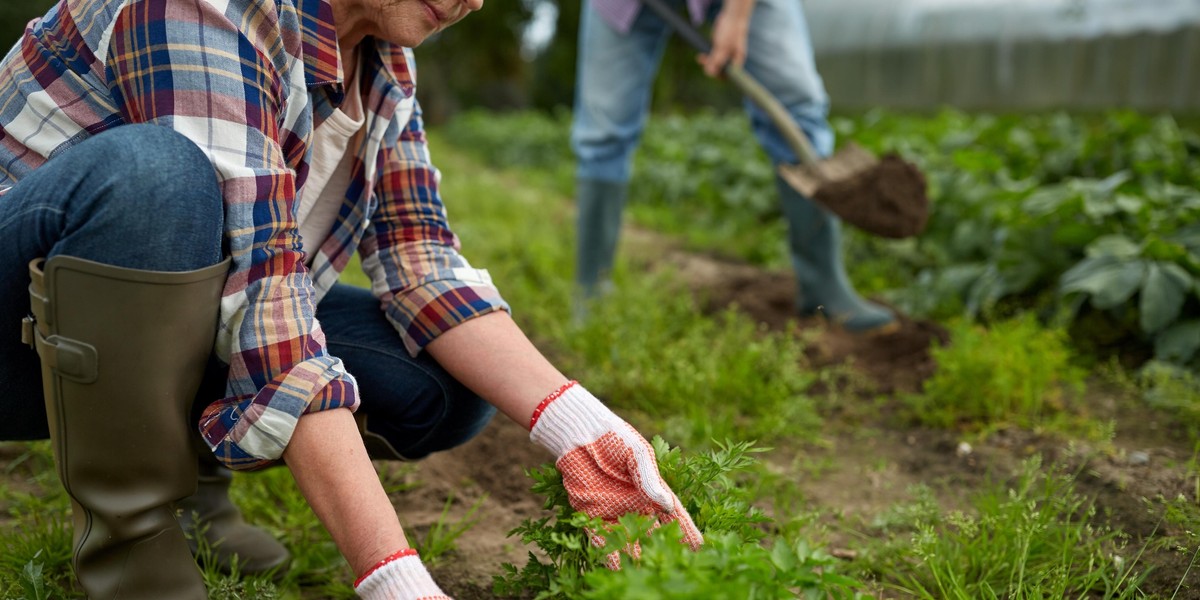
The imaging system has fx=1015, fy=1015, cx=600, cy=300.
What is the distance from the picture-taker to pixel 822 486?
7.48ft

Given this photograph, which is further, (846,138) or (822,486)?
(846,138)

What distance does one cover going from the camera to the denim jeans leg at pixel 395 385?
1648 millimetres

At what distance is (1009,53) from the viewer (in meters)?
10.9

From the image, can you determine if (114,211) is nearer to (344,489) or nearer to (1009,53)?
(344,489)

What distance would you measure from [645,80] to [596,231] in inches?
20.5

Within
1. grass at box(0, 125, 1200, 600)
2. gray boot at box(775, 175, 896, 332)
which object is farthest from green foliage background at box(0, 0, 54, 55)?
gray boot at box(775, 175, 896, 332)

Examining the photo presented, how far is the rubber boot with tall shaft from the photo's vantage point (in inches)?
49.3

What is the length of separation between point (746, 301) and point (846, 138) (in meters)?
1.92

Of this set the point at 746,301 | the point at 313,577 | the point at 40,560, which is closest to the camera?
the point at 40,560

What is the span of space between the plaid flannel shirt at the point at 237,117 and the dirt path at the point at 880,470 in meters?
0.58

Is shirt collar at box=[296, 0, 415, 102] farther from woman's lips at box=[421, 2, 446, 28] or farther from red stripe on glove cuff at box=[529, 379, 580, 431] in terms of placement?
red stripe on glove cuff at box=[529, 379, 580, 431]

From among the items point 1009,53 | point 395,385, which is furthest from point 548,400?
point 1009,53

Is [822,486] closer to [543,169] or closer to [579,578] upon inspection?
[579,578]

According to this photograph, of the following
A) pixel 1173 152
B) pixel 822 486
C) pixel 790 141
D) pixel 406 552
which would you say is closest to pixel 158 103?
pixel 406 552
